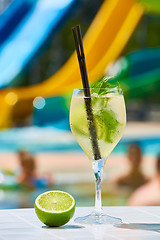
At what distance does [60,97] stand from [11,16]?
1236mm

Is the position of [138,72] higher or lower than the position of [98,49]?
lower

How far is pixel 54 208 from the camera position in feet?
2.96

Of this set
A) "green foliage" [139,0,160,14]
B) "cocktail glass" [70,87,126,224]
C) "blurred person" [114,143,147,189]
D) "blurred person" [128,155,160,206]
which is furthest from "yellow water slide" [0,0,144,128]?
"cocktail glass" [70,87,126,224]

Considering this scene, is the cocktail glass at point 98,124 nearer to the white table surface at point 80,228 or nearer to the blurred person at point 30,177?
the white table surface at point 80,228

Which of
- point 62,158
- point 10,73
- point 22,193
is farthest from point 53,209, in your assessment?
point 62,158

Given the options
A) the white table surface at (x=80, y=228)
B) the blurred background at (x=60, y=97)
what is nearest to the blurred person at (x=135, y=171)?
the blurred background at (x=60, y=97)

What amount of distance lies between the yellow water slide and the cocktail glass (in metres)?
4.94

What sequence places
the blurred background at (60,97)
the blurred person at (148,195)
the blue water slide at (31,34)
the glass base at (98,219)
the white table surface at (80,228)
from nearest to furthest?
the white table surface at (80,228), the glass base at (98,219), the blurred person at (148,195), the blurred background at (60,97), the blue water slide at (31,34)

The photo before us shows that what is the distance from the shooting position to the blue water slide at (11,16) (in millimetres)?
5703

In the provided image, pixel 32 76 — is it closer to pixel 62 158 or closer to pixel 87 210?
pixel 62 158

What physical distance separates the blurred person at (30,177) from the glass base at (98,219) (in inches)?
185

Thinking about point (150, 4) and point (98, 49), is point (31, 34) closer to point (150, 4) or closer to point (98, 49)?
point (98, 49)

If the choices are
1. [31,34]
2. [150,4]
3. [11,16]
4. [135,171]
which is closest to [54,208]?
[135,171]

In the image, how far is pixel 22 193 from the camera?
553 centimetres
